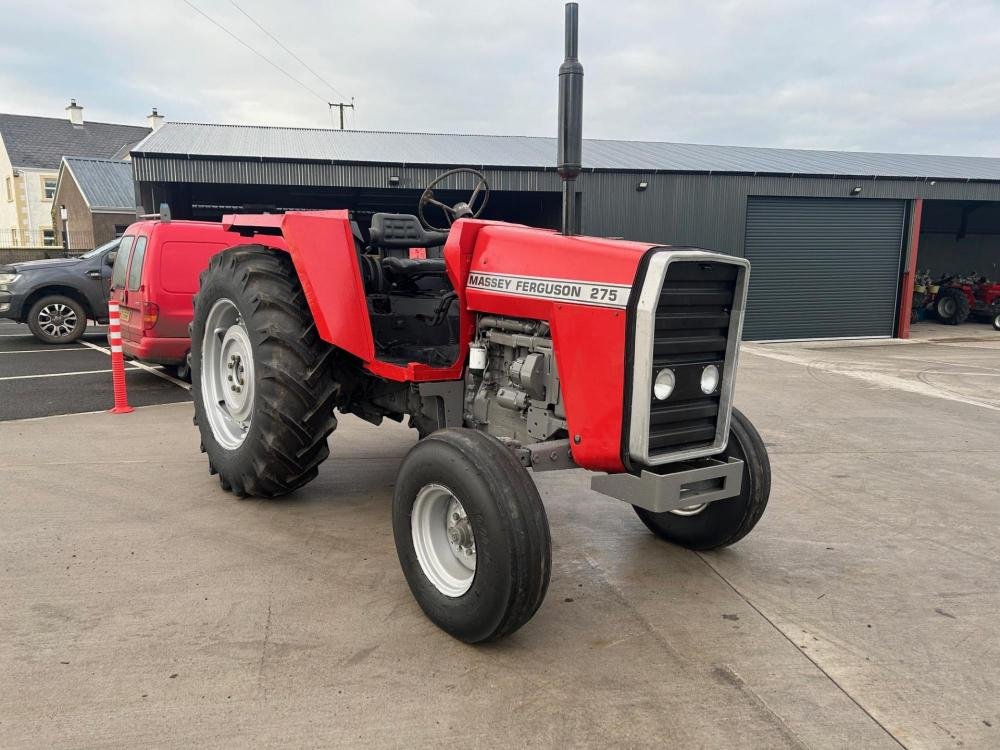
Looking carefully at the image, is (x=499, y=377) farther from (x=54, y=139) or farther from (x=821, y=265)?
(x=54, y=139)

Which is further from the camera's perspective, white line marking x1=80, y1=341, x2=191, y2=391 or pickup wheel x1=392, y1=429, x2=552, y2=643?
white line marking x1=80, y1=341, x2=191, y2=391

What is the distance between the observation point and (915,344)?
14570mm

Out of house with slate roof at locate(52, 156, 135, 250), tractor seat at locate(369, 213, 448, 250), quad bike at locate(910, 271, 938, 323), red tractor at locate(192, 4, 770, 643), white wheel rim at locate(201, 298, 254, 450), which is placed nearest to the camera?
red tractor at locate(192, 4, 770, 643)

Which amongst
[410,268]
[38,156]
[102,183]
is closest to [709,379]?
[410,268]

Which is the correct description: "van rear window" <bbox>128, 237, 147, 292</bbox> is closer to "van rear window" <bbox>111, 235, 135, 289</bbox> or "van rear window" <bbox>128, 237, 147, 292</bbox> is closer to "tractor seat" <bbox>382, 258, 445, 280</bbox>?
"van rear window" <bbox>111, 235, 135, 289</bbox>

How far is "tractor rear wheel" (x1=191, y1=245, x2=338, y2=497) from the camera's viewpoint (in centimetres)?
379

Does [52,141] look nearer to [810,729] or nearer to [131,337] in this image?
[131,337]

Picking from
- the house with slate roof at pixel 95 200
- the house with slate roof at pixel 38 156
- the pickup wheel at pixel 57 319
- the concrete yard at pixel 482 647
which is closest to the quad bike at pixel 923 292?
the concrete yard at pixel 482 647

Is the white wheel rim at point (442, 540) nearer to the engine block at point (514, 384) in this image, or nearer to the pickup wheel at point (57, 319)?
the engine block at point (514, 384)

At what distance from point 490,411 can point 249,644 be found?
4.56 ft

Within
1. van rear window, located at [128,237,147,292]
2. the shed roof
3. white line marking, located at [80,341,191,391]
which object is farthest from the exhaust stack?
the shed roof

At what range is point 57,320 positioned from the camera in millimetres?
10906

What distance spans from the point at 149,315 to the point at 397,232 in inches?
175

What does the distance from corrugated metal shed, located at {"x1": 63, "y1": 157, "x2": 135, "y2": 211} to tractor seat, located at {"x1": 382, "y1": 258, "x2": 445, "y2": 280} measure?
99.4 ft
